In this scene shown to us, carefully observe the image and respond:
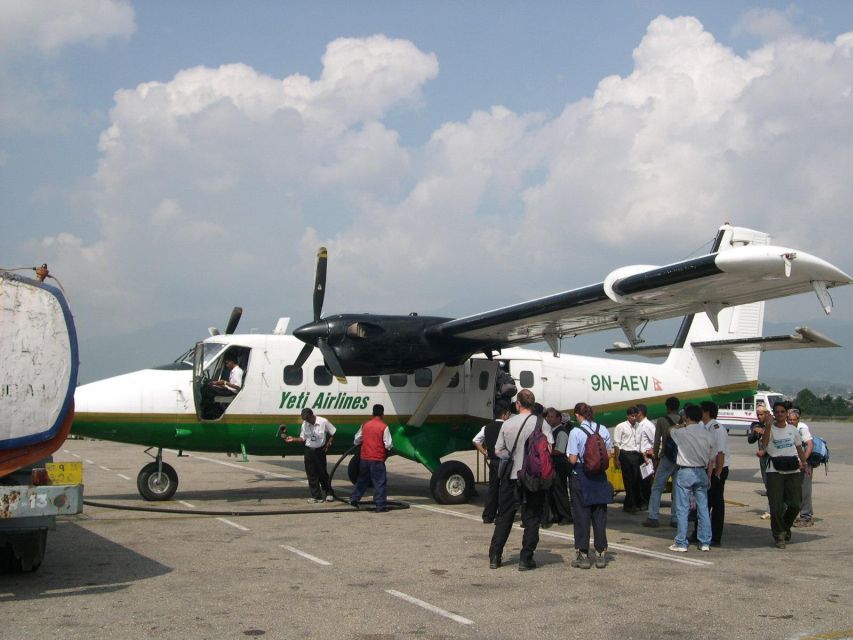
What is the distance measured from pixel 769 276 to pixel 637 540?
139 inches

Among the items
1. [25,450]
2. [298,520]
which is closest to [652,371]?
[298,520]

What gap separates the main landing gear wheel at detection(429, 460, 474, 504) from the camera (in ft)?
44.3

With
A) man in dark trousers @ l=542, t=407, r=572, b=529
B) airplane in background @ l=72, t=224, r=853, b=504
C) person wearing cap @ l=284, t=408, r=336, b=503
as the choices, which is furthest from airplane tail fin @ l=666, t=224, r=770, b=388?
person wearing cap @ l=284, t=408, r=336, b=503

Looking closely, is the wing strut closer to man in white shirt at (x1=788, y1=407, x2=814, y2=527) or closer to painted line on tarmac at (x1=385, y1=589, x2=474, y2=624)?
man in white shirt at (x1=788, y1=407, x2=814, y2=527)

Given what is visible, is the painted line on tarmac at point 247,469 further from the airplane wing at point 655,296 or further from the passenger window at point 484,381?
the airplane wing at point 655,296

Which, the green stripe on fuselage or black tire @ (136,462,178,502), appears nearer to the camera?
the green stripe on fuselage

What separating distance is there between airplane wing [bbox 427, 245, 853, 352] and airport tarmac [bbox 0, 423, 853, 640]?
2.92 metres

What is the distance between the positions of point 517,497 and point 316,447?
17.8 ft

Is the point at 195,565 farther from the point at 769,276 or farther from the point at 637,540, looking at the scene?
the point at 769,276

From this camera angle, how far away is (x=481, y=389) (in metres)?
15.1

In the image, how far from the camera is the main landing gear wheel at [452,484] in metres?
13.5

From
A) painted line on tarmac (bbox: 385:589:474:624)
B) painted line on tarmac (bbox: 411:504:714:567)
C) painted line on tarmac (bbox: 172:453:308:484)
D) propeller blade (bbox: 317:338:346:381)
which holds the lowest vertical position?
painted line on tarmac (bbox: 385:589:474:624)

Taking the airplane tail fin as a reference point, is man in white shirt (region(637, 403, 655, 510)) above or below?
below

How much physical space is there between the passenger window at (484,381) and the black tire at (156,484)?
18.1ft
